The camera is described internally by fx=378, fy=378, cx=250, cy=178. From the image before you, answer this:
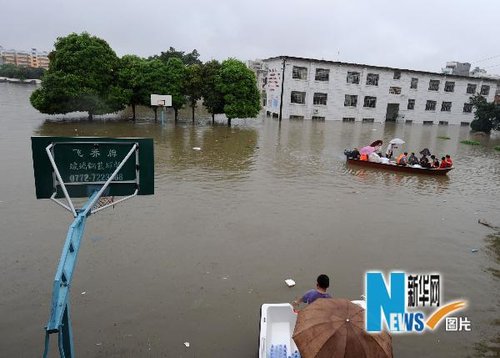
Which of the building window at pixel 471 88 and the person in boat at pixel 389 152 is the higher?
the building window at pixel 471 88

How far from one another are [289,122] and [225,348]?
34499 millimetres

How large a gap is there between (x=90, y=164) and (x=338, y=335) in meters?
4.62

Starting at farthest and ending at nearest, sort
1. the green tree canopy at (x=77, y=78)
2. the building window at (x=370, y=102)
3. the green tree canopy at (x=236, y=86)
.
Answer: the building window at (x=370, y=102), the green tree canopy at (x=236, y=86), the green tree canopy at (x=77, y=78)

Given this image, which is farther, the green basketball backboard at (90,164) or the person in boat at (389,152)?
the person in boat at (389,152)

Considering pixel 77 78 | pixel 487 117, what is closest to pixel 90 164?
pixel 77 78

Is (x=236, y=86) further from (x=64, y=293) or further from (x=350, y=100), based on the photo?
(x=64, y=293)

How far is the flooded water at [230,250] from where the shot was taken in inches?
266

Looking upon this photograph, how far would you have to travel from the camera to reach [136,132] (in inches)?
1091

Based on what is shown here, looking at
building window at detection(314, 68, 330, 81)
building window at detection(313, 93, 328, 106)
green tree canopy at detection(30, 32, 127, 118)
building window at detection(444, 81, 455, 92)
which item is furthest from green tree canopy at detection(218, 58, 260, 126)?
building window at detection(444, 81, 455, 92)

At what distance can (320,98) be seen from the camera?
142 ft

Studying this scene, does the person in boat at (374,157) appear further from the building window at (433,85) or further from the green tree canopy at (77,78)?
the building window at (433,85)

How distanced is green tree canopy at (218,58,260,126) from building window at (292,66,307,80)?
10000mm

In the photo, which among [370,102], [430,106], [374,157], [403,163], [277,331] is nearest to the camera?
[277,331]

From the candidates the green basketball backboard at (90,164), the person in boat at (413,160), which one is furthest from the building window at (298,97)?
the green basketball backboard at (90,164)
